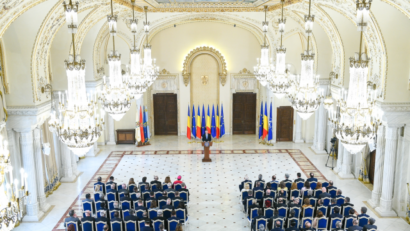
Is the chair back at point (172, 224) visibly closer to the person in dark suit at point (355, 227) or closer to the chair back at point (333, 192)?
the person in dark suit at point (355, 227)

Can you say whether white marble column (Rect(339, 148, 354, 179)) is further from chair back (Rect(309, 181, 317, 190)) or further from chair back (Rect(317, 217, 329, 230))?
chair back (Rect(317, 217, 329, 230))

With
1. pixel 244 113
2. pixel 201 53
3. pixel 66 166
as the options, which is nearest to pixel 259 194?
pixel 66 166

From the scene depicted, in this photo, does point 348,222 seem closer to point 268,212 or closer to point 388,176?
point 268,212

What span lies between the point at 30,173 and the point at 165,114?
1046cm

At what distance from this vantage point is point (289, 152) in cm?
1839

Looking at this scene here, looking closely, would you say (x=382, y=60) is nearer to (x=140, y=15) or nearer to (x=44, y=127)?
(x=140, y=15)

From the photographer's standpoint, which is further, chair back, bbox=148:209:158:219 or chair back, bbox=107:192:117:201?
chair back, bbox=107:192:117:201

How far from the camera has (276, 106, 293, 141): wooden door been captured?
2034 cm

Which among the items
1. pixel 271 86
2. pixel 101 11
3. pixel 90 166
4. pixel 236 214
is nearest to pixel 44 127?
pixel 90 166

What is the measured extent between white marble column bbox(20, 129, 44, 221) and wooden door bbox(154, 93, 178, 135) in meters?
10.1

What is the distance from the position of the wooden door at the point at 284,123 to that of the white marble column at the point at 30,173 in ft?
41.7

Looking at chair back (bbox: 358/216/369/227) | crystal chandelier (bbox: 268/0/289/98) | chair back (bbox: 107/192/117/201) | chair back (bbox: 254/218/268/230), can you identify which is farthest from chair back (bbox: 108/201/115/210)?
chair back (bbox: 358/216/369/227)

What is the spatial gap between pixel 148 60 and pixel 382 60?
698 cm

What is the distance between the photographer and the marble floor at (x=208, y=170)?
11562mm
